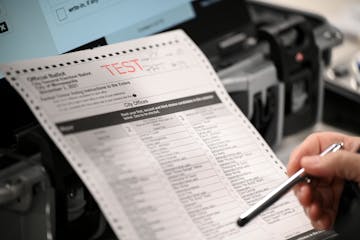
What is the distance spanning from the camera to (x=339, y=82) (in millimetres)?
1016

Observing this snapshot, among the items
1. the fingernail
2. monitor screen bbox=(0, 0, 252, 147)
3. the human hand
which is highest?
monitor screen bbox=(0, 0, 252, 147)

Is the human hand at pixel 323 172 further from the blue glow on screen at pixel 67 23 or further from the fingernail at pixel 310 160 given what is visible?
the blue glow on screen at pixel 67 23

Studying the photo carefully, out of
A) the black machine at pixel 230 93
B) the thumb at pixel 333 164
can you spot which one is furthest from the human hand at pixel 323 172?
the black machine at pixel 230 93

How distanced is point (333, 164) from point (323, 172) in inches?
0.5

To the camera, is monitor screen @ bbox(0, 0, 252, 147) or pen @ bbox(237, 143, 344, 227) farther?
monitor screen @ bbox(0, 0, 252, 147)

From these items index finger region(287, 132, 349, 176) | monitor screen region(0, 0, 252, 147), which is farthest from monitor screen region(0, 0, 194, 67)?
index finger region(287, 132, 349, 176)

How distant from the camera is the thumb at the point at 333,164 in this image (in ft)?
1.69

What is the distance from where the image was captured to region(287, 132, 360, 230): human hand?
52cm

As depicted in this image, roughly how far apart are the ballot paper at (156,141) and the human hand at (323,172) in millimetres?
23

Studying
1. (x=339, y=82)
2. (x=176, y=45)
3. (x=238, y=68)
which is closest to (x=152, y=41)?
(x=176, y=45)

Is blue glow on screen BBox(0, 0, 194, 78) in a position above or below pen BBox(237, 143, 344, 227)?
above

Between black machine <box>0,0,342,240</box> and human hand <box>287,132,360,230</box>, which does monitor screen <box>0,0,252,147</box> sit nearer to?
black machine <box>0,0,342,240</box>

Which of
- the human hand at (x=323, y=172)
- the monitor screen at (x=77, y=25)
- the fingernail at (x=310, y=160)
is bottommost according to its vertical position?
the human hand at (x=323, y=172)

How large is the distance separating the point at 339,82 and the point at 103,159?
0.61 metres
